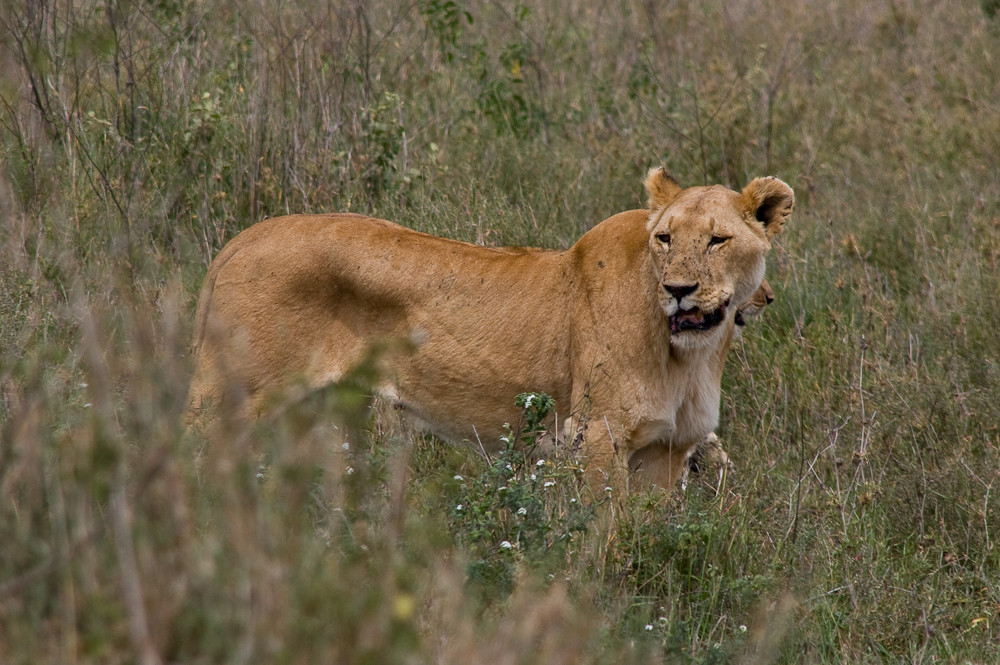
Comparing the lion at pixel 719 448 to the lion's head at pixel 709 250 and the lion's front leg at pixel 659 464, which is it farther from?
the lion's head at pixel 709 250

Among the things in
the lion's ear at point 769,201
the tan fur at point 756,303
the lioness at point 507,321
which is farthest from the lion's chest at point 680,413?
the lion's ear at point 769,201

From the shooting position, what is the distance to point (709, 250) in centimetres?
418

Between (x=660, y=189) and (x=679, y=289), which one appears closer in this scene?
(x=679, y=289)

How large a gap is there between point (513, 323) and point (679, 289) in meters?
0.78

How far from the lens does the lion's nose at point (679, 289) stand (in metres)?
4.11

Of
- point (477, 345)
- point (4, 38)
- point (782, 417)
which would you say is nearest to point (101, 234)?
point (4, 38)

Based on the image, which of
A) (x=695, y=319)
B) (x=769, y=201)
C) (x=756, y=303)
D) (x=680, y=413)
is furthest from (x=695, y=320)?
(x=756, y=303)

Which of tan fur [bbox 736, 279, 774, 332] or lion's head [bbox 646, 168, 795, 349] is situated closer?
lion's head [bbox 646, 168, 795, 349]

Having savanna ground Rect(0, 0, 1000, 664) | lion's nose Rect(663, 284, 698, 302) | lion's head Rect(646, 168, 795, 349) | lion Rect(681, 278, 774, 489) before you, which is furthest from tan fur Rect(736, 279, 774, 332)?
lion's nose Rect(663, 284, 698, 302)

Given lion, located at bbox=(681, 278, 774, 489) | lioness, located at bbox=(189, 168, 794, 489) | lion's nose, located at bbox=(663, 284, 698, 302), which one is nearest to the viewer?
lion's nose, located at bbox=(663, 284, 698, 302)

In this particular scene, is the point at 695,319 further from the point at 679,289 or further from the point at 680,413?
the point at 680,413

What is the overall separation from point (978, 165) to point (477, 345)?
371 cm

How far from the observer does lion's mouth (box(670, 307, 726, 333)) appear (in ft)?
13.8

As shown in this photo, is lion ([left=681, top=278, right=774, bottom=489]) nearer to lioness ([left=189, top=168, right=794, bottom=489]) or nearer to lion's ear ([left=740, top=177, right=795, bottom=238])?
lioness ([left=189, top=168, right=794, bottom=489])
